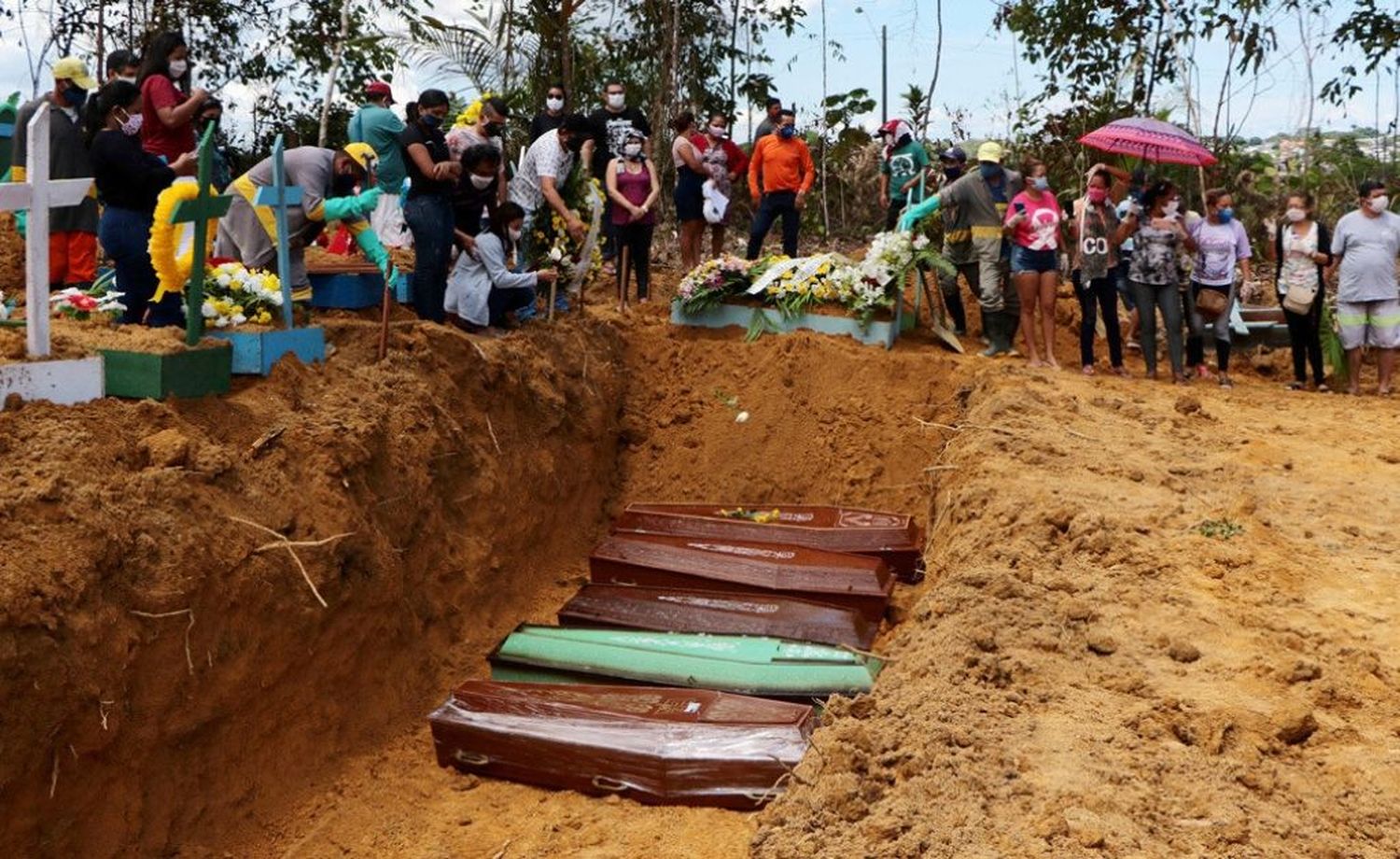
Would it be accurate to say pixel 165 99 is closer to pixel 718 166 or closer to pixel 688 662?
pixel 688 662

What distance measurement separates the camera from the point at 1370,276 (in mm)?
11055

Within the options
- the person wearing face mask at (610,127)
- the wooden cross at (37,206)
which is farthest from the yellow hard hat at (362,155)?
the person wearing face mask at (610,127)

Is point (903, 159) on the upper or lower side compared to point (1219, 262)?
upper

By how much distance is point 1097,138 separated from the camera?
11.4 m

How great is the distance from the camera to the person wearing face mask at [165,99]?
26.2ft

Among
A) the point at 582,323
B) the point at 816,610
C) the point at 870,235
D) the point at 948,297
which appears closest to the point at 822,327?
the point at 948,297

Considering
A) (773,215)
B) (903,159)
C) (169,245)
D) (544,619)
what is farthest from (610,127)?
(169,245)

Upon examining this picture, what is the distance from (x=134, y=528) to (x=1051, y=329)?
7650mm

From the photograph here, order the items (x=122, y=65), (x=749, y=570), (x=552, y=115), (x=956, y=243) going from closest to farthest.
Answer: (x=749, y=570) < (x=122, y=65) < (x=956, y=243) < (x=552, y=115)

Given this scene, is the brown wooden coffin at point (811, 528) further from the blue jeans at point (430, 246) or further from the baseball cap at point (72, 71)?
the baseball cap at point (72, 71)

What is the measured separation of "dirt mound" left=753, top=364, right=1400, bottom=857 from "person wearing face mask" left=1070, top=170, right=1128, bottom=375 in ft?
9.34

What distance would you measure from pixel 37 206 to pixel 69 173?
317cm

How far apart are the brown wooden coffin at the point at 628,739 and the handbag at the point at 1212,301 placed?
7.02m

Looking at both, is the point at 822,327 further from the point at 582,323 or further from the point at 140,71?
the point at 140,71
